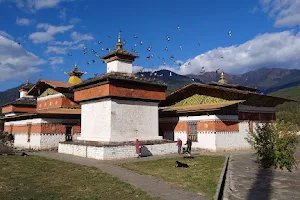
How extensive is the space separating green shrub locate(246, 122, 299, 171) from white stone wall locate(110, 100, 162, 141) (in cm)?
867

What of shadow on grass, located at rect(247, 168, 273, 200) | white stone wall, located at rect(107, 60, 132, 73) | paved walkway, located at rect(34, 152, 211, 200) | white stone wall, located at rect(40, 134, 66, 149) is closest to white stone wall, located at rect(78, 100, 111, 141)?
white stone wall, located at rect(107, 60, 132, 73)

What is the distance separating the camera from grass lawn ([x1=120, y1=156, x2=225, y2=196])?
992cm

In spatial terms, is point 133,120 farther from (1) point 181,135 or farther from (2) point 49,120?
(2) point 49,120

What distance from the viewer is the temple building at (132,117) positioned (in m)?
19.2

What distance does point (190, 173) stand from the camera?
12.6 m

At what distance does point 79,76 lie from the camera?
114 ft

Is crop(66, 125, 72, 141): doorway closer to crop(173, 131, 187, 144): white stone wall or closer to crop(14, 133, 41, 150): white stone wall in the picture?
crop(14, 133, 41, 150): white stone wall

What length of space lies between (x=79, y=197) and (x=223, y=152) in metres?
15.3

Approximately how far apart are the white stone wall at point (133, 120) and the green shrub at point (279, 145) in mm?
8673

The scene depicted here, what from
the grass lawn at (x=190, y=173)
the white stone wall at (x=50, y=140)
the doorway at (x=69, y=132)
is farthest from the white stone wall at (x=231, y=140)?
the white stone wall at (x=50, y=140)

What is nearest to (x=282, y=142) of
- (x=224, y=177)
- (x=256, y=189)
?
(x=224, y=177)

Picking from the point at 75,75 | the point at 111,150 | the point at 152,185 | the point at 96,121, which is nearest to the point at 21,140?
the point at 75,75

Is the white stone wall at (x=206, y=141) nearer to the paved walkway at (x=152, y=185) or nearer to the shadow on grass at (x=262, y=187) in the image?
the shadow on grass at (x=262, y=187)

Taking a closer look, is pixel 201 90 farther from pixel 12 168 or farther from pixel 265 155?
pixel 12 168
